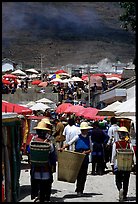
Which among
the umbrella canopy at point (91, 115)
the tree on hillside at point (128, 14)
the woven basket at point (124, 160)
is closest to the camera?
the woven basket at point (124, 160)

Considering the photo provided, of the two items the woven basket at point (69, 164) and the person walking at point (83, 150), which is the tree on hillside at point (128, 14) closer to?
the person walking at point (83, 150)

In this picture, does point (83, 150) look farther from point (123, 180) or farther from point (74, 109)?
point (74, 109)

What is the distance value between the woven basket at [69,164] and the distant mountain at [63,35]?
7118cm

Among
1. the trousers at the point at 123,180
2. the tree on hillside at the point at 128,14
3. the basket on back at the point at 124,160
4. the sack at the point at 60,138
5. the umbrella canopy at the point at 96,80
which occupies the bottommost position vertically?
the trousers at the point at 123,180

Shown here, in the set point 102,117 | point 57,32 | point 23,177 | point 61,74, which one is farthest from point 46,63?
point 23,177

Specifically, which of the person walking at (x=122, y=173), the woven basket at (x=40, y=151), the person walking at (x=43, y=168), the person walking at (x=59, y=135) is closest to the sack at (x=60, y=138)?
the person walking at (x=59, y=135)

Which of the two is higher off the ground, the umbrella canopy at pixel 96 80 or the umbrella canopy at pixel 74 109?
the umbrella canopy at pixel 96 80

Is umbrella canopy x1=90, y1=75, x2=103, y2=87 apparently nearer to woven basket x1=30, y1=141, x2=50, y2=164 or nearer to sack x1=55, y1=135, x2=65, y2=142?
sack x1=55, y1=135, x2=65, y2=142

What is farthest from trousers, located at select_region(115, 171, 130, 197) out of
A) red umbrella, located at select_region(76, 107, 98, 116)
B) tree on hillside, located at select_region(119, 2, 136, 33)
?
tree on hillside, located at select_region(119, 2, 136, 33)

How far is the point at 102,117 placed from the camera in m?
20.8

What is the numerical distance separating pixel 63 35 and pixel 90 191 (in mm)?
90845

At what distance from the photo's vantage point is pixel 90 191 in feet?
38.8

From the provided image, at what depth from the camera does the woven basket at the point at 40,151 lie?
9.62 m

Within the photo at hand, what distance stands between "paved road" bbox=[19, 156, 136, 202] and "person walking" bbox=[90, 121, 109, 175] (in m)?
0.36
